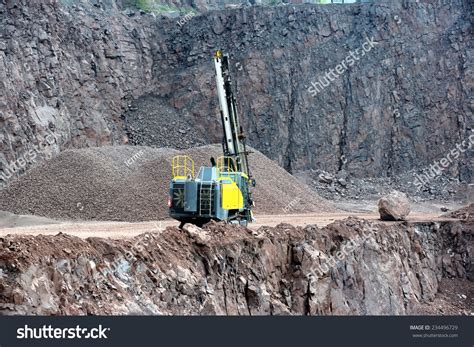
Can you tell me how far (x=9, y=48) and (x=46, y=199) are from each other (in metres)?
14.2

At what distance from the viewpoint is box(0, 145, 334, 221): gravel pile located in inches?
942

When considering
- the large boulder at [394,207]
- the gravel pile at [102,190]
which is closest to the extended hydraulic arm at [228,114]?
the large boulder at [394,207]

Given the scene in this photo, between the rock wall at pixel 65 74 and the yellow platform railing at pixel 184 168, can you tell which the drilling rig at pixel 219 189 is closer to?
the yellow platform railing at pixel 184 168

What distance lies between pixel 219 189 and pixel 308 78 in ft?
104

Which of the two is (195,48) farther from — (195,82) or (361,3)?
(361,3)

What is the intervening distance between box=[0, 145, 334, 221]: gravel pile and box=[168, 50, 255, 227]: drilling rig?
6.97 m

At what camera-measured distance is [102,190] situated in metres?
25.0

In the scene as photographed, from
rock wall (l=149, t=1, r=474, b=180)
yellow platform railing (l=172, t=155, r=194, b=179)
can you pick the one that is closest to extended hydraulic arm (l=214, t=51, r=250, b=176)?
yellow platform railing (l=172, t=155, r=194, b=179)

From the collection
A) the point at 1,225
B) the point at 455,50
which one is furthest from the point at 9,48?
the point at 455,50

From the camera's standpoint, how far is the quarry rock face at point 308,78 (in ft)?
142

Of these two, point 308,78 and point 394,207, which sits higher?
point 308,78

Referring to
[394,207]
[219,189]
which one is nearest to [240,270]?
[219,189]

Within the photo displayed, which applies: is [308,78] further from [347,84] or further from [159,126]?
[159,126]

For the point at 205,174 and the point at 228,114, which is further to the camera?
the point at 228,114
